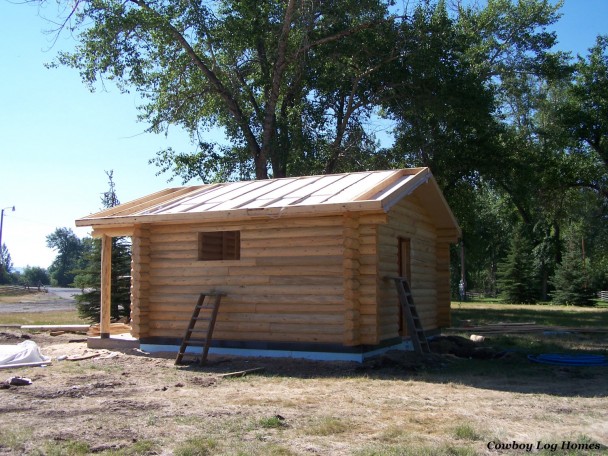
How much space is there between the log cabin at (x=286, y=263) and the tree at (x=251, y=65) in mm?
9669

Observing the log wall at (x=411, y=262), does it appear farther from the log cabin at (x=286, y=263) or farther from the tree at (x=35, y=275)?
the tree at (x=35, y=275)

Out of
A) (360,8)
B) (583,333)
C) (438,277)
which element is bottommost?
(583,333)

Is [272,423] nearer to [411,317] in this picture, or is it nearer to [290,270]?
[290,270]

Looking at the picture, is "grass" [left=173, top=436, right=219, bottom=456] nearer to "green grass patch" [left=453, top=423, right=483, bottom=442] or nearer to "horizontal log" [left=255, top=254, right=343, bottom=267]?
"green grass patch" [left=453, top=423, right=483, bottom=442]

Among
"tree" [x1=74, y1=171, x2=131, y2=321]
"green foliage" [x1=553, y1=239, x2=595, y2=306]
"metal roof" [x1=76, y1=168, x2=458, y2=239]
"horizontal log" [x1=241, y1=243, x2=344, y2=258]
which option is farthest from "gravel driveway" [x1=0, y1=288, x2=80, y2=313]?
"green foliage" [x1=553, y1=239, x2=595, y2=306]

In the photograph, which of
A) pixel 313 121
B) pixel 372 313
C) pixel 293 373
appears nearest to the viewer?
pixel 293 373

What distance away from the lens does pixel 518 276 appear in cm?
4003

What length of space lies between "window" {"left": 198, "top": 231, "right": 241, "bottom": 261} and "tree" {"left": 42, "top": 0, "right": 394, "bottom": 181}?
7.24 meters

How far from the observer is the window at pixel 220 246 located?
15.9 m

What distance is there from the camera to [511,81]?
97.6 ft

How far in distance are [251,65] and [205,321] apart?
15.1 meters

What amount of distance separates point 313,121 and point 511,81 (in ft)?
35.2

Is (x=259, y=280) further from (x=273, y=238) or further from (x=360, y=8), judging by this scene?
(x=360, y=8)

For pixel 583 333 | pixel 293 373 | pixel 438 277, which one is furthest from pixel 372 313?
pixel 583 333
